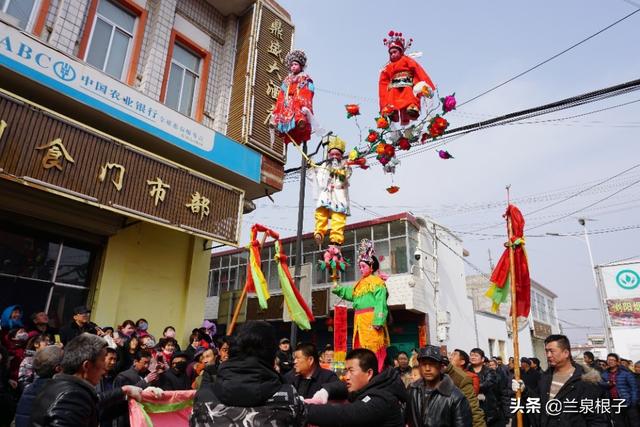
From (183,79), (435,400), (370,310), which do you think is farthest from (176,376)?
Result: (183,79)

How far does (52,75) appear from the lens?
7.31 metres

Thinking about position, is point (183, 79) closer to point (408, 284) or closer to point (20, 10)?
point (20, 10)

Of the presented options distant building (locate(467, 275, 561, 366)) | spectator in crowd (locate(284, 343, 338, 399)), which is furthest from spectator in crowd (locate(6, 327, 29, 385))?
distant building (locate(467, 275, 561, 366))

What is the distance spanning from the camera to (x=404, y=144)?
6.75 meters

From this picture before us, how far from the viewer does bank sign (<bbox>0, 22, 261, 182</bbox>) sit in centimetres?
698

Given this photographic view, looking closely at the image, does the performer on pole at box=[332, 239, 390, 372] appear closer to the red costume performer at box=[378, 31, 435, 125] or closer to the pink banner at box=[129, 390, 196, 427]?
the red costume performer at box=[378, 31, 435, 125]

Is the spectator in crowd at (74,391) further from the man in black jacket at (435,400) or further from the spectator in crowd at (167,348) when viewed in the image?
the spectator in crowd at (167,348)

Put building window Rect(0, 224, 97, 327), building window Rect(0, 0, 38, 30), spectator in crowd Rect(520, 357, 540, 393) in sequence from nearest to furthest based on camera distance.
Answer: building window Rect(0, 0, 38, 30)
building window Rect(0, 224, 97, 327)
spectator in crowd Rect(520, 357, 540, 393)

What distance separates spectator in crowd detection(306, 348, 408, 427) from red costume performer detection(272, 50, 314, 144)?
15.7 ft

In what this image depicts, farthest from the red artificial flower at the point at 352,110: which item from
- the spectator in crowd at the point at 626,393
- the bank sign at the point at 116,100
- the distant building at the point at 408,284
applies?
the distant building at the point at 408,284

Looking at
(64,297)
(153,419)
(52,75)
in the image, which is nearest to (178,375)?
(153,419)

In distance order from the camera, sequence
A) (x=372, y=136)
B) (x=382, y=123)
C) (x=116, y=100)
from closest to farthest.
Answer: (x=382, y=123) < (x=372, y=136) < (x=116, y=100)

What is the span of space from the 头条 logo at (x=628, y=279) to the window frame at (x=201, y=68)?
15.5 metres

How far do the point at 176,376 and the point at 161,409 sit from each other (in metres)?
2.32
